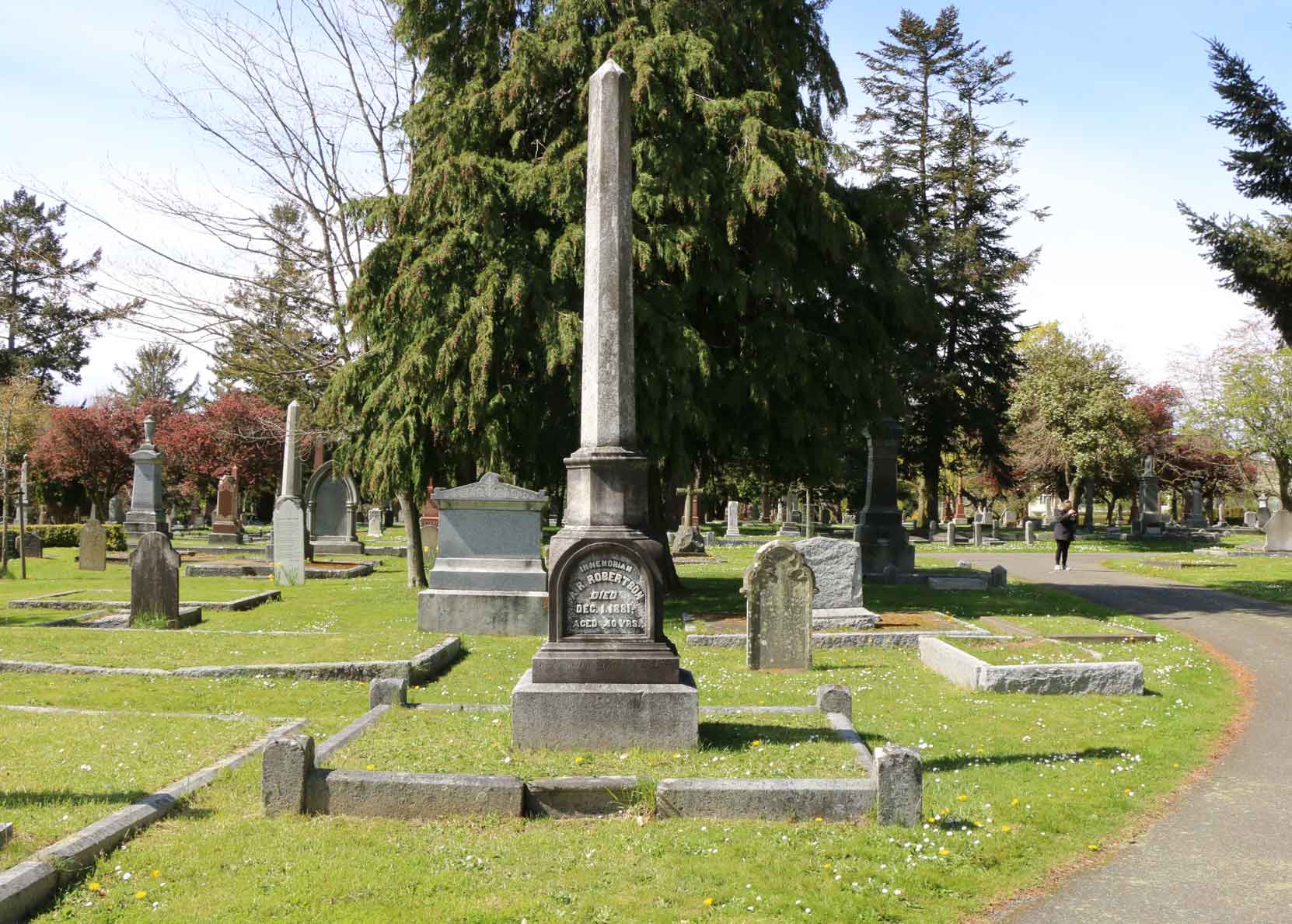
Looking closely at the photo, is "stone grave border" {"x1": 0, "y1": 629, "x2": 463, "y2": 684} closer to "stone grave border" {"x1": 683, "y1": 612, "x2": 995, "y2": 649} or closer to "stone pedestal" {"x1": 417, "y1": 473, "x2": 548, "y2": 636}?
"stone pedestal" {"x1": 417, "y1": 473, "x2": 548, "y2": 636}

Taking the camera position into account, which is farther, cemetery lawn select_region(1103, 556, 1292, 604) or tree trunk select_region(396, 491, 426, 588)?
cemetery lawn select_region(1103, 556, 1292, 604)

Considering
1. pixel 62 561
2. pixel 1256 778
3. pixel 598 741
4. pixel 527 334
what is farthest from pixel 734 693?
pixel 62 561

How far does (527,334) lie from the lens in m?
16.6

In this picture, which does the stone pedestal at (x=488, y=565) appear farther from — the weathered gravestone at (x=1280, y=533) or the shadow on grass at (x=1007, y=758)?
the weathered gravestone at (x=1280, y=533)

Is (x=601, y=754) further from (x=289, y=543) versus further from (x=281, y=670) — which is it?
(x=289, y=543)

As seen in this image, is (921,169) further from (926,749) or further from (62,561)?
(926,749)

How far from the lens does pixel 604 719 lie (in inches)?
287

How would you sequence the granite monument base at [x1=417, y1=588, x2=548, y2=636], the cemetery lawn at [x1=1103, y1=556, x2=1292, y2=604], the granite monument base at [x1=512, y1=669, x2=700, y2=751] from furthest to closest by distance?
the cemetery lawn at [x1=1103, y1=556, x2=1292, y2=604] → the granite monument base at [x1=417, y1=588, x2=548, y2=636] → the granite monument base at [x1=512, y1=669, x2=700, y2=751]

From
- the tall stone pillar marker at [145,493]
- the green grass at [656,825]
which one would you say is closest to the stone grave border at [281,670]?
the green grass at [656,825]

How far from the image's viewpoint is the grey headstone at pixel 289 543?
22172 millimetres

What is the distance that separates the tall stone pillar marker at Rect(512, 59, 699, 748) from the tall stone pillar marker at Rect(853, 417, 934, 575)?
54.6ft

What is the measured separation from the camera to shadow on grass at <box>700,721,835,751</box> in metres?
7.45

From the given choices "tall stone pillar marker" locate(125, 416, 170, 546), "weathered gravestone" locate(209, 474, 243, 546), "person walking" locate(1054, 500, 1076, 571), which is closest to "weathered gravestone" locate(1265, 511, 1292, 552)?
"person walking" locate(1054, 500, 1076, 571)

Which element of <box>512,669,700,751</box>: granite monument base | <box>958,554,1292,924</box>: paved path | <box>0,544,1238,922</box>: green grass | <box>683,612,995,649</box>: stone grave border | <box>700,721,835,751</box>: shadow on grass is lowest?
<box>958,554,1292,924</box>: paved path
